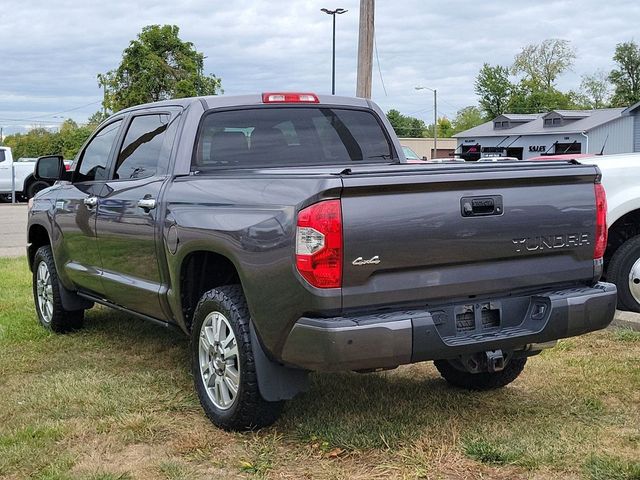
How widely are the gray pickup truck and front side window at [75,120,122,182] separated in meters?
0.81

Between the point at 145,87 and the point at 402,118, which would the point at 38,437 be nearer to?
the point at 145,87

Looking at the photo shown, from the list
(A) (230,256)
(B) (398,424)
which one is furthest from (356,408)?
(A) (230,256)

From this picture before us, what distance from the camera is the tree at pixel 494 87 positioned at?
8838 centimetres

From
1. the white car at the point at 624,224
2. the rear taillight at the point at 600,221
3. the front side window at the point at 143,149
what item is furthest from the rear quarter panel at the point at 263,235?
the white car at the point at 624,224

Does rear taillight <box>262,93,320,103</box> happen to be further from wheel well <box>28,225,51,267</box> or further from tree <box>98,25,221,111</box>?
tree <box>98,25,221,111</box>

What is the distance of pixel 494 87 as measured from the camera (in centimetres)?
8875

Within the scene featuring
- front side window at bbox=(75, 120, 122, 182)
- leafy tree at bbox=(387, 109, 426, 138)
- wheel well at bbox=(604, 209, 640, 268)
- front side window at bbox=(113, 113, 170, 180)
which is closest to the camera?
front side window at bbox=(113, 113, 170, 180)

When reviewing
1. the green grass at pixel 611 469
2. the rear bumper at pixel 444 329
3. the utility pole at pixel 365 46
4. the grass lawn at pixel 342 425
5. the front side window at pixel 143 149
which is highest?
the utility pole at pixel 365 46

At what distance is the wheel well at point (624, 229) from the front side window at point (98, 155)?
407 cm

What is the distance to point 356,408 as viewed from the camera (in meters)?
4.75

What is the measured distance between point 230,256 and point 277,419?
3.05 feet

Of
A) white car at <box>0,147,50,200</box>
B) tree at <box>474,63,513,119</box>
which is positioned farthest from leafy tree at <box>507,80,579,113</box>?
white car at <box>0,147,50,200</box>

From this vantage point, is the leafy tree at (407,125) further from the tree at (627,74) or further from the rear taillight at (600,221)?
the rear taillight at (600,221)

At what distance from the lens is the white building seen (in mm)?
47844
